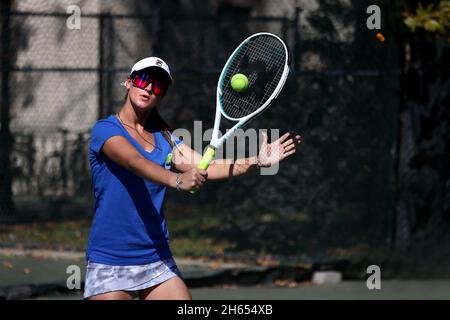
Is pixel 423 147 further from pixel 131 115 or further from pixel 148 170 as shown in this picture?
pixel 148 170

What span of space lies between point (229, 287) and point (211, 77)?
2.43 m

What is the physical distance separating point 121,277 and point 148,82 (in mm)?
936

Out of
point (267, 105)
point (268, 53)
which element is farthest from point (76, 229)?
point (267, 105)

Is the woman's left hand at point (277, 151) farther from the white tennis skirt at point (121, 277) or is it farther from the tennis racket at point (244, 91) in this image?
the white tennis skirt at point (121, 277)

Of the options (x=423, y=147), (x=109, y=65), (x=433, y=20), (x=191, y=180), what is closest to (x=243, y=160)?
(x=191, y=180)

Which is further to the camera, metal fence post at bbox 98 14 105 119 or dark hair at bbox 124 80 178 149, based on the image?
metal fence post at bbox 98 14 105 119

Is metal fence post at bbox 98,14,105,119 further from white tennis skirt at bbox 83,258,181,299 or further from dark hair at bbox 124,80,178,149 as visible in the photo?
white tennis skirt at bbox 83,258,181,299

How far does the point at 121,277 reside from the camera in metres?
5.04

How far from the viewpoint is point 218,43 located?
39.8 ft

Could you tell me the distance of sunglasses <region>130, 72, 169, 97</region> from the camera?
16.7 ft

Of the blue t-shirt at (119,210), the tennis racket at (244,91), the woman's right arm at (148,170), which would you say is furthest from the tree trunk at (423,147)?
the woman's right arm at (148,170)

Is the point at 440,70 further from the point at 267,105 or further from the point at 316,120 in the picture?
the point at 267,105

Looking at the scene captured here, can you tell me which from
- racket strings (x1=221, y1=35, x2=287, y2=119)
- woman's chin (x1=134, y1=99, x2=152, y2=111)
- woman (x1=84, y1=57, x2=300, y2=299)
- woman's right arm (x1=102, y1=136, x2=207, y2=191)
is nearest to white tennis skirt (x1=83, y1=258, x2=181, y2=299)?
woman (x1=84, y1=57, x2=300, y2=299)

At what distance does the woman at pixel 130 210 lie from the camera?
5027mm
